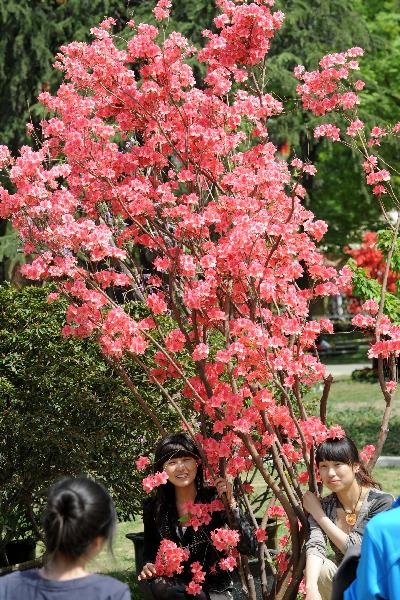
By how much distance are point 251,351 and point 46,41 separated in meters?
13.7

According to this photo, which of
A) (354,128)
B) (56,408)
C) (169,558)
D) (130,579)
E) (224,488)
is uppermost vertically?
(354,128)

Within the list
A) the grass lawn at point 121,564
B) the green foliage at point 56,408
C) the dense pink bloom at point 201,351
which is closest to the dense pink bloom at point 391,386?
the dense pink bloom at point 201,351

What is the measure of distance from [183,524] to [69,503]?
237 cm

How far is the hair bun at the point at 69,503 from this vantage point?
2.80m

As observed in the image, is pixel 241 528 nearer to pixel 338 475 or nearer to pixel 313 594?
pixel 338 475

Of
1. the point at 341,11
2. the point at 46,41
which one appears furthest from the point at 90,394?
the point at 341,11

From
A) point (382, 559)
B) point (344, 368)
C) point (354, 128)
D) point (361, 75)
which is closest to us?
point (382, 559)

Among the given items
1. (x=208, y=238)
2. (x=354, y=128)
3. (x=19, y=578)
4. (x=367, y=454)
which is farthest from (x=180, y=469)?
(x=19, y=578)

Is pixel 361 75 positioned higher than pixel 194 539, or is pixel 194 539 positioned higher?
pixel 361 75

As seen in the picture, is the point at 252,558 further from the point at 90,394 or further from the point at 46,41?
the point at 46,41

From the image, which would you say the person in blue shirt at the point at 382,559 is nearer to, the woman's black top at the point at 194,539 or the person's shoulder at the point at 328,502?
the person's shoulder at the point at 328,502

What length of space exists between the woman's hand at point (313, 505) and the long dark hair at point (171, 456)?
25.6 inches

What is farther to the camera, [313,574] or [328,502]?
[328,502]

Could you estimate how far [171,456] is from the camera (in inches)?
201
